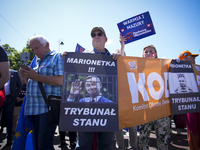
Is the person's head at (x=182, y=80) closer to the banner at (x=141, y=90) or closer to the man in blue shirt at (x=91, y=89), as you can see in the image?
the banner at (x=141, y=90)

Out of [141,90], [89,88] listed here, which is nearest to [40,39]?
[89,88]

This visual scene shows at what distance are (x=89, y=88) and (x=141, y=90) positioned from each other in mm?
973

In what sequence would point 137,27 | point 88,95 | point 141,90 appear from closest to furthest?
point 88,95, point 141,90, point 137,27

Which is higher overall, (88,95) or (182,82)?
(182,82)

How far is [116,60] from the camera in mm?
→ 2227

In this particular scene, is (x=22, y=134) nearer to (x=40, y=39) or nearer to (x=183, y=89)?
(x=40, y=39)

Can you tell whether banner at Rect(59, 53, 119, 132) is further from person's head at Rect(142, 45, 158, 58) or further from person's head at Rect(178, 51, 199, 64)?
person's head at Rect(178, 51, 199, 64)

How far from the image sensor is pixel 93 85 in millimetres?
1964

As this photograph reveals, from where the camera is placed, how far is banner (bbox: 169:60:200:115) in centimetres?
272

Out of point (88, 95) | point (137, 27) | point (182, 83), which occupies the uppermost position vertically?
point (137, 27)

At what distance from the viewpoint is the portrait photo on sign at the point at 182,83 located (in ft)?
9.11

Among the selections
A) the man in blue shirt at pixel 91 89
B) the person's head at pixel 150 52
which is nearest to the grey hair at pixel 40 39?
the man in blue shirt at pixel 91 89

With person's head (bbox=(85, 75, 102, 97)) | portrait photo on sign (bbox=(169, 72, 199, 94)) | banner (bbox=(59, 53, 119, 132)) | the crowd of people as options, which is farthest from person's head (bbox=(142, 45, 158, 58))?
person's head (bbox=(85, 75, 102, 97))

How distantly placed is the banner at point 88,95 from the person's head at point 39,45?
2.02ft
